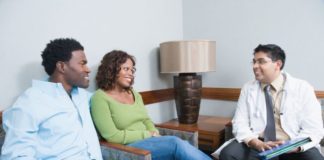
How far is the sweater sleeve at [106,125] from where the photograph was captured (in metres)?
1.64

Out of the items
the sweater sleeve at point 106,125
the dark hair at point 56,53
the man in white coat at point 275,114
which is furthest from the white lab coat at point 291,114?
the dark hair at point 56,53

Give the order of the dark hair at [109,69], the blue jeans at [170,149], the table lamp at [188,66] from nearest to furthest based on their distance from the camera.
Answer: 1. the blue jeans at [170,149]
2. the dark hair at [109,69]
3. the table lamp at [188,66]

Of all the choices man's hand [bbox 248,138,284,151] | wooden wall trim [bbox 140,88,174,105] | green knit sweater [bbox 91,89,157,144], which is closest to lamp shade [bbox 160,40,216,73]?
wooden wall trim [bbox 140,88,174,105]

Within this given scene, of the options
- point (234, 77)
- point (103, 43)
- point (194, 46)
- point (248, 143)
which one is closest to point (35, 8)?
point (103, 43)

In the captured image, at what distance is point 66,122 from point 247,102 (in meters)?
1.33

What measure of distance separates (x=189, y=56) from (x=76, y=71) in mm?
1091

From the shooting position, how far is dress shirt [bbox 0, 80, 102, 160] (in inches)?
46.3

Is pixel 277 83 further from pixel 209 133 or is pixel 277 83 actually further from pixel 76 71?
pixel 76 71

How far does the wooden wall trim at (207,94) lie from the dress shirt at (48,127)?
38.8 inches

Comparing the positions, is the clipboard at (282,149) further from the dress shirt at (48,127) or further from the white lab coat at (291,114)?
the dress shirt at (48,127)

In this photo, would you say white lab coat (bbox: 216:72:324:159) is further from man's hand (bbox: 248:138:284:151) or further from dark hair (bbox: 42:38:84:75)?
dark hair (bbox: 42:38:84:75)

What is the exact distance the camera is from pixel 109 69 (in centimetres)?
A: 183

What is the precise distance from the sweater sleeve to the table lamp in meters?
0.79

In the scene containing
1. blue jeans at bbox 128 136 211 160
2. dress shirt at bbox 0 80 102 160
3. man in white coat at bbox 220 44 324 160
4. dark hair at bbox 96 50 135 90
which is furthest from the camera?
dark hair at bbox 96 50 135 90
